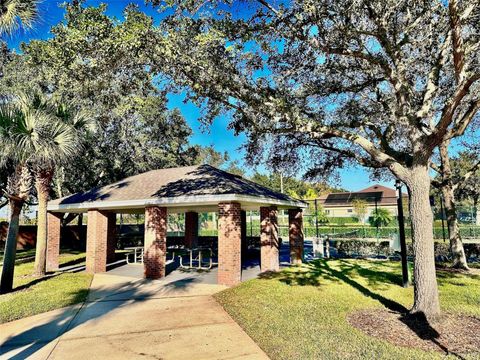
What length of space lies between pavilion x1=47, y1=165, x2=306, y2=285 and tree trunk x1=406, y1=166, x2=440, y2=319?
5530 mm

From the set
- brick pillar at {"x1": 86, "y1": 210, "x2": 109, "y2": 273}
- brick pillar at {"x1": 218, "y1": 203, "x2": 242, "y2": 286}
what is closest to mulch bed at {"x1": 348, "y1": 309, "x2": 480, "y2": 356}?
brick pillar at {"x1": 218, "y1": 203, "x2": 242, "y2": 286}

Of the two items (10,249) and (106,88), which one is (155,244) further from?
(106,88)

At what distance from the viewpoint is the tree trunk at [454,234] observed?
13406mm

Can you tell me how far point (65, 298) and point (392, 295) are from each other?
368 inches

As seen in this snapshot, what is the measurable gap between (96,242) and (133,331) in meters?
8.37

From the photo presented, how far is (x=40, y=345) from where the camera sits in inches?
229

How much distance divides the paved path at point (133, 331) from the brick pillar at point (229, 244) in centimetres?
140

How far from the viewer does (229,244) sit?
1110 centimetres

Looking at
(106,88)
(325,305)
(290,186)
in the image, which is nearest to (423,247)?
(325,305)

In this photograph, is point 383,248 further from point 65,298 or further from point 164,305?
point 65,298

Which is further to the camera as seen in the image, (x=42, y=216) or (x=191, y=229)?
(x=191, y=229)

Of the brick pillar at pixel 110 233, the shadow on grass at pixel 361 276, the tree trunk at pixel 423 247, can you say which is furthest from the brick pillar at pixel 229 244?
the brick pillar at pixel 110 233

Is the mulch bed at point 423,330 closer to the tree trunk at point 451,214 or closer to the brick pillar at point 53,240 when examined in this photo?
the tree trunk at point 451,214

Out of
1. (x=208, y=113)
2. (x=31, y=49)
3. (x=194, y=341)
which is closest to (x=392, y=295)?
(x=194, y=341)
